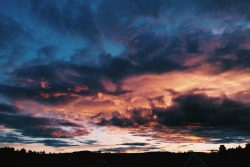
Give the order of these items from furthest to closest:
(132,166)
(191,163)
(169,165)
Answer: (132,166), (169,165), (191,163)

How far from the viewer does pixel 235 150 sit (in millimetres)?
44500

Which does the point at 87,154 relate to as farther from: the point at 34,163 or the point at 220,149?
the point at 220,149

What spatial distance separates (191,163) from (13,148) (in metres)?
54.2

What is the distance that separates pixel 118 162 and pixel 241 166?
2505 centimetres

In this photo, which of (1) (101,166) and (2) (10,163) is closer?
(1) (101,166)

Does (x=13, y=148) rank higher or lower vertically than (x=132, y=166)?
higher

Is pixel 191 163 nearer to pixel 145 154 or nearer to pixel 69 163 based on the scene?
pixel 145 154

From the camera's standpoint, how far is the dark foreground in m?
40.6

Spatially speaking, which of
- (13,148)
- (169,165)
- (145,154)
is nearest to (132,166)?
(145,154)

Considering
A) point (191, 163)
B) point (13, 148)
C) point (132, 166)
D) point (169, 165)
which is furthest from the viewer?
point (13, 148)

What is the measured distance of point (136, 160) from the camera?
182ft

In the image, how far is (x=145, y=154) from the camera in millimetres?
56844

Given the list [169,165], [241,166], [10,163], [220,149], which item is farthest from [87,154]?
[241,166]

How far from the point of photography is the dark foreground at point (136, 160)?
40594 mm
